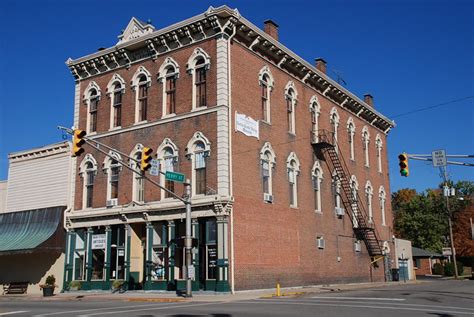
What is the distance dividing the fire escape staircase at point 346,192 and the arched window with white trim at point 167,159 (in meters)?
10.8

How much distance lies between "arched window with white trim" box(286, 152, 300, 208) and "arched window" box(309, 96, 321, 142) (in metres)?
3.60

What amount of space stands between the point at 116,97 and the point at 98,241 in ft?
29.5

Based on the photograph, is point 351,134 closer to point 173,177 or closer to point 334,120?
point 334,120

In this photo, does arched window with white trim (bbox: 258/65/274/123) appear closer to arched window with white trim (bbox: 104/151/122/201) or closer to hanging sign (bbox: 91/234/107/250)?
arched window with white trim (bbox: 104/151/122/201)

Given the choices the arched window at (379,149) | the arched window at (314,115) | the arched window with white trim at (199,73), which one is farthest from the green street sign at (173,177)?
the arched window at (379,149)

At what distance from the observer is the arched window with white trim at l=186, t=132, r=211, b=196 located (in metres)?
28.1

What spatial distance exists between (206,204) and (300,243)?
27.2ft

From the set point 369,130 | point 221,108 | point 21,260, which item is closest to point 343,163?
point 369,130

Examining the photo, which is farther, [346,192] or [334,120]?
[334,120]

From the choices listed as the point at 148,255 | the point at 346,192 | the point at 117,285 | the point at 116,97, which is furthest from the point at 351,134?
the point at 117,285

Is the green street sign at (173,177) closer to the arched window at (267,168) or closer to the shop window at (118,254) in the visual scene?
the arched window at (267,168)

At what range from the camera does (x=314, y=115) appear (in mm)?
37312

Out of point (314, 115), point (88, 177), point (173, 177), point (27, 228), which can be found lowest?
point (27, 228)

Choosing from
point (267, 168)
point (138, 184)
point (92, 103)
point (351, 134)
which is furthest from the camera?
point (351, 134)
